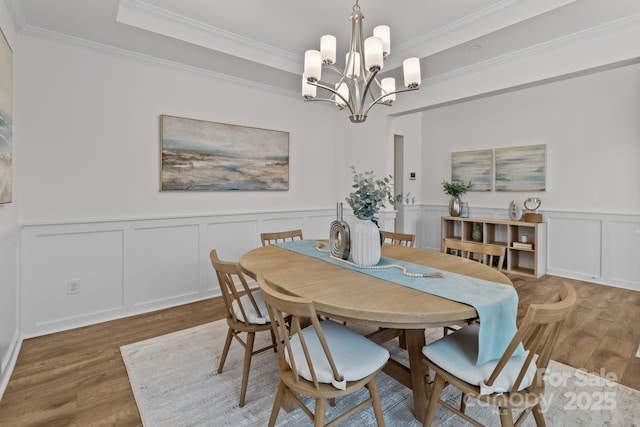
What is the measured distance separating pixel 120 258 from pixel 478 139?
17.4 feet

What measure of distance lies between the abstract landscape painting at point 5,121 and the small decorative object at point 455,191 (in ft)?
17.1

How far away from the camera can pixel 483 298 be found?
4.57 feet

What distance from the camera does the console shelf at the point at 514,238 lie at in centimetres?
444

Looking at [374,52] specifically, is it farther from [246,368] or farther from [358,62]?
[246,368]

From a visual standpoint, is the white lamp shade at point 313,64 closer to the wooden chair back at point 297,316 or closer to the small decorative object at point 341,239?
the small decorative object at point 341,239

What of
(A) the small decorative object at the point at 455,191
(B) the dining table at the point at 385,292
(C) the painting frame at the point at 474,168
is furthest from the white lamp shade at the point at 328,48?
(C) the painting frame at the point at 474,168

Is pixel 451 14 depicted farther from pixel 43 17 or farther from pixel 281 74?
pixel 43 17

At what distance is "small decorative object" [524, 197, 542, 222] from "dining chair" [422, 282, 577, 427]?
11.8 ft

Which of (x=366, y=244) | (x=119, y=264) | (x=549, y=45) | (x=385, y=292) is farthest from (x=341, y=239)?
(x=549, y=45)

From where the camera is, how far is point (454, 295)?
56.7 inches

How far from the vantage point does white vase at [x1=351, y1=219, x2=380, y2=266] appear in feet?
6.41

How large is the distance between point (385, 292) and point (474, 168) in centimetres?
457

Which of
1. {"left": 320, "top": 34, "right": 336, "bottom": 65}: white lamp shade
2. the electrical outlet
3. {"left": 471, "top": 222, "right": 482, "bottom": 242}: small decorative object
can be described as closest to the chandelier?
{"left": 320, "top": 34, "right": 336, "bottom": 65}: white lamp shade

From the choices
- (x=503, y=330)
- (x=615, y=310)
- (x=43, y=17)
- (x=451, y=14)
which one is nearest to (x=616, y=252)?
(x=615, y=310)
